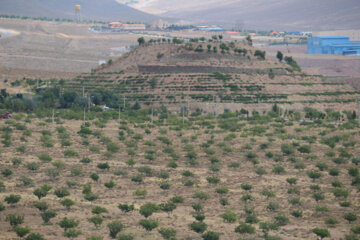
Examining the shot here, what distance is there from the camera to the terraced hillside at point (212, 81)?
81562 millimetres

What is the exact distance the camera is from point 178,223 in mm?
34156

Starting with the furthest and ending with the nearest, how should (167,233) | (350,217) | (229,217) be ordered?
(350,217), (229,217), (167,233)

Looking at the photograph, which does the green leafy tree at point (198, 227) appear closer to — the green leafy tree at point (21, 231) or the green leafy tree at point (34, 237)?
the green leafy tree at point (34, 237)

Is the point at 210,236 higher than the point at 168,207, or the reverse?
the point at 168,207

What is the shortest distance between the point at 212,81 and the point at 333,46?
173ft

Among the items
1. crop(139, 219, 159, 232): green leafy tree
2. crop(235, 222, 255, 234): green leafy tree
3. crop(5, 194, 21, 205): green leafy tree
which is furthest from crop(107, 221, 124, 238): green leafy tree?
crop(5, 194, 21, 205): green leafy tree

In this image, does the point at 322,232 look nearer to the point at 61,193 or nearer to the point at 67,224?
the point at 67,224

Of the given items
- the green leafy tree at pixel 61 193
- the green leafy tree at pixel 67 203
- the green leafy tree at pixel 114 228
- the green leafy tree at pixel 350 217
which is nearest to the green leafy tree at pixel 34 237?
the green leafy tree at pixel 114 228

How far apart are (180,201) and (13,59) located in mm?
93742

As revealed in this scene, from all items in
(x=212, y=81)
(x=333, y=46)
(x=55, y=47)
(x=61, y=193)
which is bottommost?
(x=61, y=193)

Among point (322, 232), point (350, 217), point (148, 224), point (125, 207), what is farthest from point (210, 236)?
point (350, 217)

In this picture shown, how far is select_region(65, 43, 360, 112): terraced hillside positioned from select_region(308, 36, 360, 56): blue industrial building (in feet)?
115

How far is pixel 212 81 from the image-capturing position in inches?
3371

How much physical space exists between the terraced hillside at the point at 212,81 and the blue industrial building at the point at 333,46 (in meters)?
35.1
